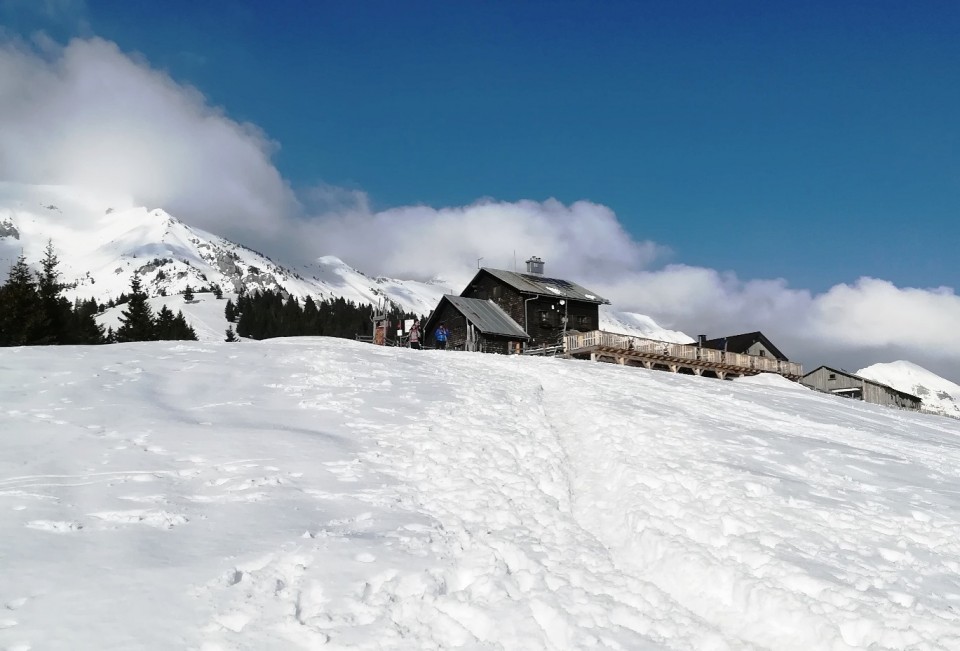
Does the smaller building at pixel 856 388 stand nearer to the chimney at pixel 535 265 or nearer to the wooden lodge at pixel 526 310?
the wooden lodge at pixel 526 310

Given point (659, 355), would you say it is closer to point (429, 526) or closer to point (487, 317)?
point (487, 317)

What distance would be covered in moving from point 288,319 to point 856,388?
274ft

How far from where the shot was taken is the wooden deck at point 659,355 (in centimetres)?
4100

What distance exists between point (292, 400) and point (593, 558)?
8729mm

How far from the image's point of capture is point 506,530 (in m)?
8.48

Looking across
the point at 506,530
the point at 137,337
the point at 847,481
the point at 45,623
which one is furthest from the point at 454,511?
the point at 137,337

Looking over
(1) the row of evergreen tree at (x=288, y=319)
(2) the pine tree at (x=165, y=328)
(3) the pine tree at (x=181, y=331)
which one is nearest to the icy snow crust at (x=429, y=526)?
(2) the pine tree at (x=165, y=328)

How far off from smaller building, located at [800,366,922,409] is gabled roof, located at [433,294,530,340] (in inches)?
1376

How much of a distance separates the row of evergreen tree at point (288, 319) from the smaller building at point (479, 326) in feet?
162

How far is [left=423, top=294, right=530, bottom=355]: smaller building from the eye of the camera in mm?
43656

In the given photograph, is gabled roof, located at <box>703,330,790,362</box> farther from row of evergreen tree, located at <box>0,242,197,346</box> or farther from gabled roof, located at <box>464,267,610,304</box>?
row of evergreen tree, located at <box>0,242,197,346</box>

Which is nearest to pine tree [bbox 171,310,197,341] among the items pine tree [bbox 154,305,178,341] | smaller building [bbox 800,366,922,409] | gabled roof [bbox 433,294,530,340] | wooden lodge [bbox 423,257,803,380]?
pine tree [bbox 154,305,178,341]

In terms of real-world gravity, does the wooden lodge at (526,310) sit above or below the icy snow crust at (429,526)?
above

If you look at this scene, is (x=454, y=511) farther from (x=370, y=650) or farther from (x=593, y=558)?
(x=370, y=650)
